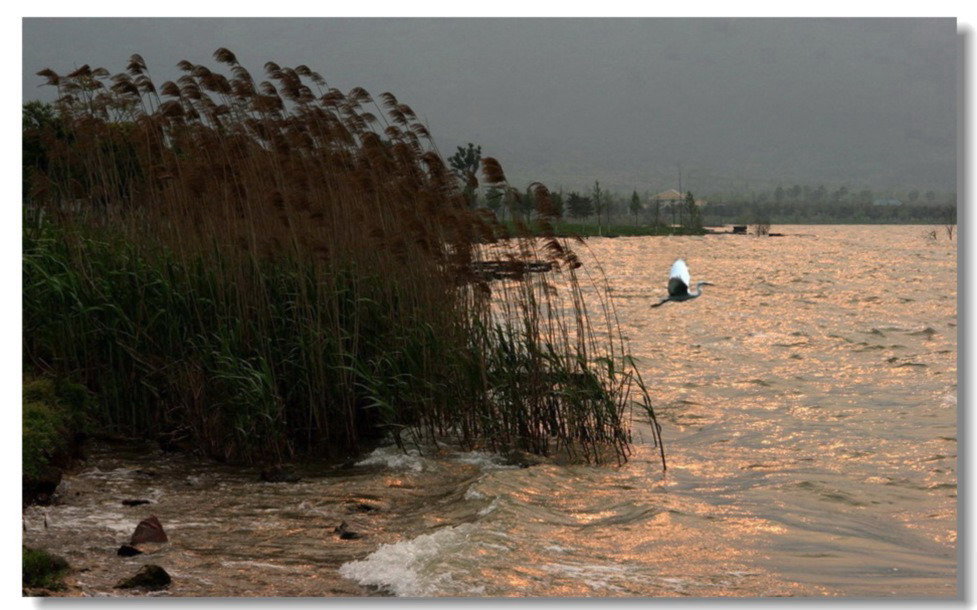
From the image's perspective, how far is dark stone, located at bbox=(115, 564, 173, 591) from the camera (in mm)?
3725

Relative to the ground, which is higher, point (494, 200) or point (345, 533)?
point (494, 200)

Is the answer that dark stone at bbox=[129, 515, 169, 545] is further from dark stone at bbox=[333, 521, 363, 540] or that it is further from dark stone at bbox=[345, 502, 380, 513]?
dark stone at bbox=[345, 502, 380, 513]

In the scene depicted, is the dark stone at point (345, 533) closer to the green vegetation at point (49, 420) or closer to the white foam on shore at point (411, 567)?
the white foam on shore at point (411, 567)

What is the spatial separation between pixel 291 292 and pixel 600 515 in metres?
2.30

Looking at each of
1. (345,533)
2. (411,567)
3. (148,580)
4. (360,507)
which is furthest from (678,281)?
(148,580)

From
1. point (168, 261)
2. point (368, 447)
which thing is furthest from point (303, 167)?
point (368, 447)

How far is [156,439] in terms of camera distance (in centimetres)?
582

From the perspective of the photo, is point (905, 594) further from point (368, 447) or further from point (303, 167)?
point (303, 167)

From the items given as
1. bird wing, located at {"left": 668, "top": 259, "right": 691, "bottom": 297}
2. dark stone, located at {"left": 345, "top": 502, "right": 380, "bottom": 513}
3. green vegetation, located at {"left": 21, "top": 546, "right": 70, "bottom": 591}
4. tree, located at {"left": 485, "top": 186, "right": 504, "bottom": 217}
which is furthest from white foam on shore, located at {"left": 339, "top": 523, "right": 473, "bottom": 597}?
bird wing, located at {"left": 668, "top": 259, "right": 691, "bottom": 297}

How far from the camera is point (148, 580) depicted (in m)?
3.74

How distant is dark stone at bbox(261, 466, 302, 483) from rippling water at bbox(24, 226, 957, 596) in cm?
7

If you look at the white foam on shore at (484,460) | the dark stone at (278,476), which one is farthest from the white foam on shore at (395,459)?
the dark stone at (278,476)

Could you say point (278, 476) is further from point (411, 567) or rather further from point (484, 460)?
point (411, 567)

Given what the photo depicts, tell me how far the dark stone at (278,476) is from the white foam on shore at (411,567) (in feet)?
4.00
